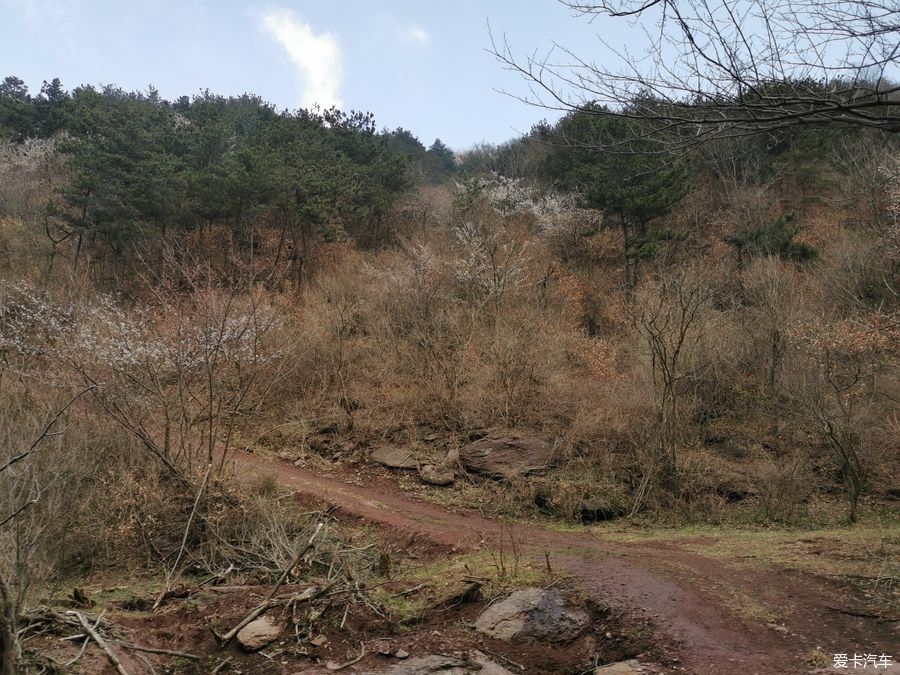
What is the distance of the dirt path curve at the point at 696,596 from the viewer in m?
5.21

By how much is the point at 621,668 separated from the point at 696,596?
1565 millimetres

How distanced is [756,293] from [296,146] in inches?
922

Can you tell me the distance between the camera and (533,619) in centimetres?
614

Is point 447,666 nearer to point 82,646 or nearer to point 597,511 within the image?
point 82,646

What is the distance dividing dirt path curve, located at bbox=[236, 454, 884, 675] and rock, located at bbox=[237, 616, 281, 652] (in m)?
3.29

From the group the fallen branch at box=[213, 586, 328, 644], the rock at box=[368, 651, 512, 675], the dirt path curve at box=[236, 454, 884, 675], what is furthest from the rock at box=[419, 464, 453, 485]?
the rock at box=[368, 651, 512, 675]

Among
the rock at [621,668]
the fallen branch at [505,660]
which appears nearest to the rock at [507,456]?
the fallen branch at [505,660]

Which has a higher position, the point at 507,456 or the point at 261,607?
the point at 261,607

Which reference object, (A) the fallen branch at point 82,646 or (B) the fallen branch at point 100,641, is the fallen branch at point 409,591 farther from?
(A) the fallen branch at point 82,646

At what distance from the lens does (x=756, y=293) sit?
61.2 ft

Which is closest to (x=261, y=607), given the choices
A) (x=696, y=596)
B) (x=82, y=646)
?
(x=82, y=646)

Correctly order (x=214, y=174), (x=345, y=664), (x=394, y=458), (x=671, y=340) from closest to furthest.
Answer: (x=345, y=664) → (x=671, y=340) → (x=394, y=458) → (x=214, y=174)

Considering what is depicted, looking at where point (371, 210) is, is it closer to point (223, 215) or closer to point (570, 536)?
point (223, 215)

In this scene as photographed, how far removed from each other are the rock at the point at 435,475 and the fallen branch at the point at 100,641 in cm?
914
